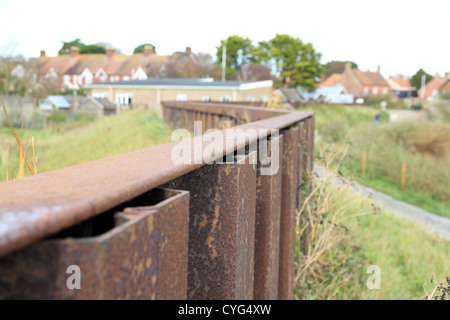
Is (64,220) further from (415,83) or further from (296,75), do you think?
(415,83)

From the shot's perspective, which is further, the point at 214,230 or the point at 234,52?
the point at 234,52

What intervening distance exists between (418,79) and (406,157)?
95.0 metres

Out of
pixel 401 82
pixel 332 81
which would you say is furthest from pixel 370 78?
pixel 401 82

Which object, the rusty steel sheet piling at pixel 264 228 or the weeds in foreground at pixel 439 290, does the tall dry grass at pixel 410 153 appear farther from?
the weeds in foreground at pixel 439 290

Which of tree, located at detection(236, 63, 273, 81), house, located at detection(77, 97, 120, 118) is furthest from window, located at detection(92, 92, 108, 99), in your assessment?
tree, located at detection(236, 63, 273, 81)

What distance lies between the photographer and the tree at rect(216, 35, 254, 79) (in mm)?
69562

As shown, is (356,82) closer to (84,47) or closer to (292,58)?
(292,58)

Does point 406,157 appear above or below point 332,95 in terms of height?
below

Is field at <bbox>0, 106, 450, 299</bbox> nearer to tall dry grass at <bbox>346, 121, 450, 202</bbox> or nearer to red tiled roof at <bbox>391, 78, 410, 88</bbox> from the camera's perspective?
tall dry grass at <bbox>346, 121, 450, 202</bbox>

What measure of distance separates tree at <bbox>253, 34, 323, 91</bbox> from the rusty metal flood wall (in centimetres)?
7478

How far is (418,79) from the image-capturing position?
107 metres

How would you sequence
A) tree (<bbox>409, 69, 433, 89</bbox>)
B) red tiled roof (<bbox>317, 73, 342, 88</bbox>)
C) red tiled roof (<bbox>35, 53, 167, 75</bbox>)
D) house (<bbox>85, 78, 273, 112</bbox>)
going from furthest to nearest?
red tiled roof (<bbox>317, 73, 342, 88</bbox>) < tree (<bbox>409, 69, 433, 89</bbox>) < red tiled roof (<bbox>35, 53, 167, 75</bbox>) < house (<bbox>85, 78, 273, 112</bbox>)

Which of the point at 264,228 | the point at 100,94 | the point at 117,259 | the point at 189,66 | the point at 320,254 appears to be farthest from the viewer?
the point at 189,66

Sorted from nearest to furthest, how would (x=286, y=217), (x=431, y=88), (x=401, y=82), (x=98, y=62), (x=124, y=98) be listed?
(x=286, y=217) < (x=124, y=98) < (x=98, y=62) < (x=431, y=88) < (x=401, y=82)
